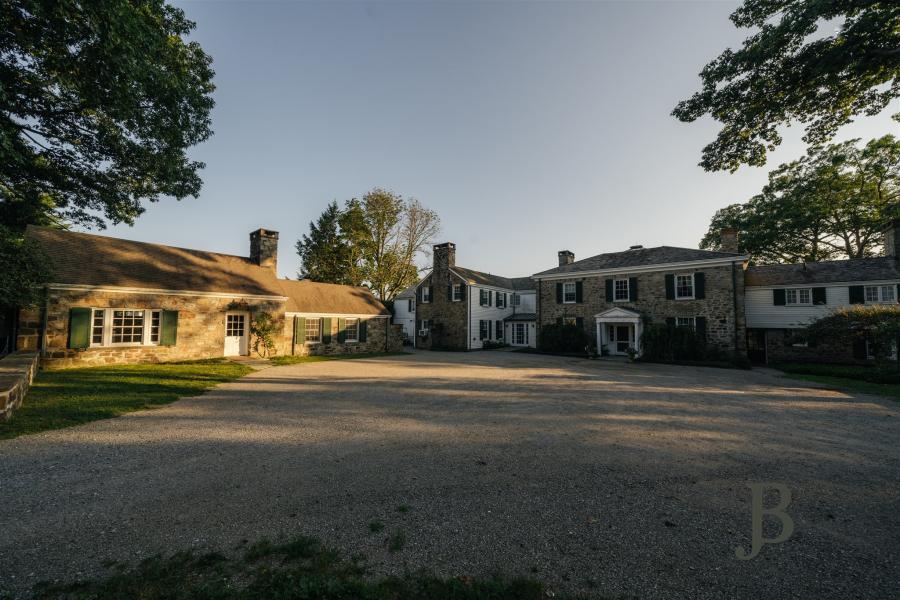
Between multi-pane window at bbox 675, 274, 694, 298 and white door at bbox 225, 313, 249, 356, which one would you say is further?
multi-pane window at bbox 675, 274, 694, 298

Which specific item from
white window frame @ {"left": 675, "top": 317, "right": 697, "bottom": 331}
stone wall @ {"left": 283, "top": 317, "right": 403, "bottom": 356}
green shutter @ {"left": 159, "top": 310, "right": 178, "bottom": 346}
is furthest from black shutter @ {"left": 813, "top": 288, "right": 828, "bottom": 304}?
green shutter @ {"left": 159, "top": 310, "right": 178, "bottom": 346}

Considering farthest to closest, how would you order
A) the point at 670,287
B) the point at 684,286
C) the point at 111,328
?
the point at 670,287 → the point at 684,286 → the point at 111,328

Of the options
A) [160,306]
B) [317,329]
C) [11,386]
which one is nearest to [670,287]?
[317,329]

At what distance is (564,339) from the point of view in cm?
2469

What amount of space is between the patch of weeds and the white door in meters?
18.4

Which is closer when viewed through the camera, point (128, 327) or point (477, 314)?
point (128, 327)

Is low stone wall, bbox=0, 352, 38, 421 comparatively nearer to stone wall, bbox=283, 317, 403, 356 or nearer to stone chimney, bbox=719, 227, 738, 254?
stone wall, bbox=283, 317, 403, 356

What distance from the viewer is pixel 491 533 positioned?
3.40 metres

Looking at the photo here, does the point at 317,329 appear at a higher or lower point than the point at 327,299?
lower

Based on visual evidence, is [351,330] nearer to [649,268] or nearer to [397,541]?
[649,268]

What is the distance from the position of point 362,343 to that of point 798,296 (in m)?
26.7
